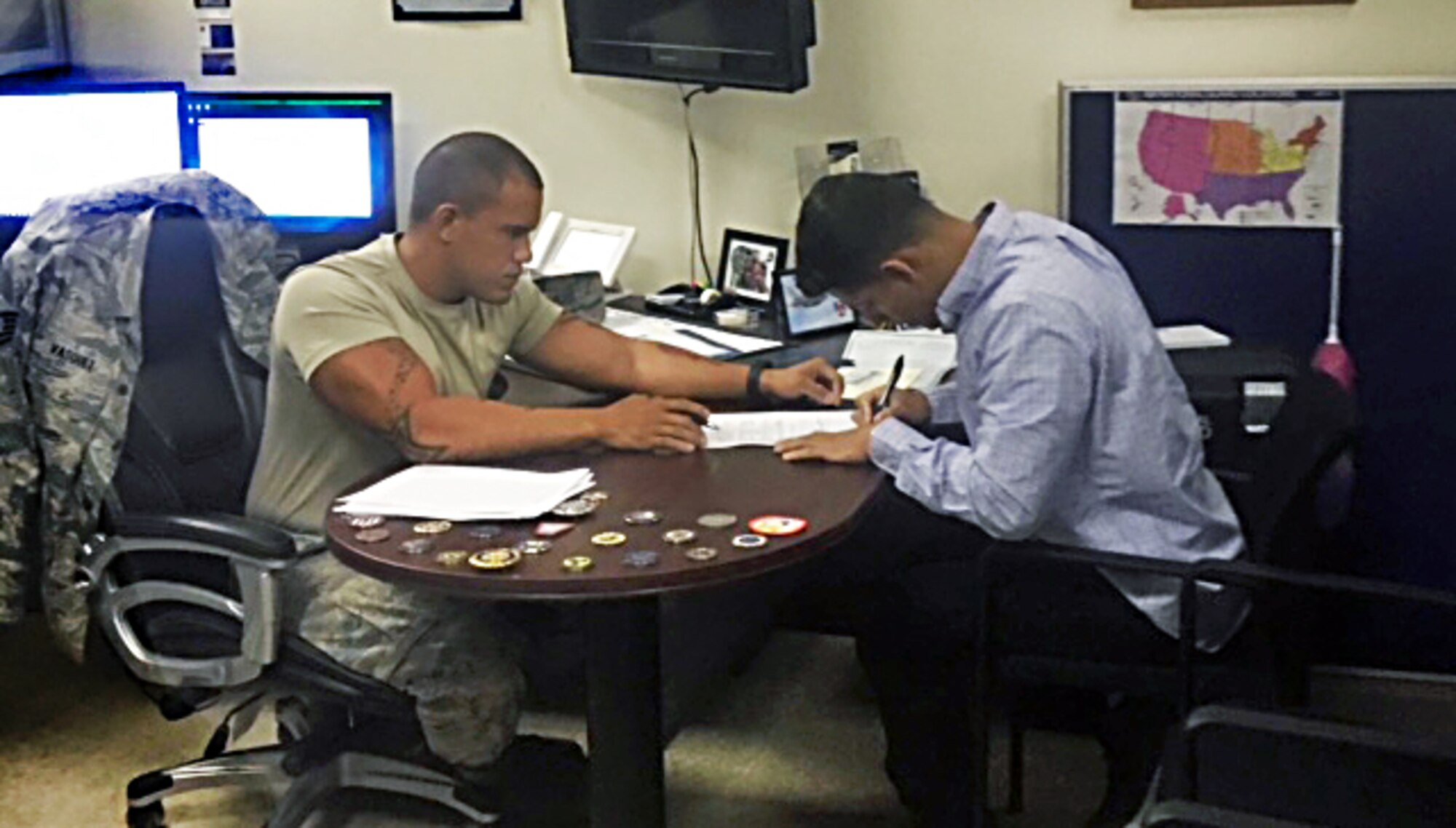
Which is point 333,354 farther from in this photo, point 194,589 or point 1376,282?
point 1376,282

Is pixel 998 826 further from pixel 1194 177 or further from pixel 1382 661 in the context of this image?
pixel 1194 177

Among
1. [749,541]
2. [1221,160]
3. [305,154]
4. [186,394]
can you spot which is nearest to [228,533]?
[186,394]

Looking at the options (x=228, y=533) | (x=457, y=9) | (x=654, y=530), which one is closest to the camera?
(x=654, y=530)

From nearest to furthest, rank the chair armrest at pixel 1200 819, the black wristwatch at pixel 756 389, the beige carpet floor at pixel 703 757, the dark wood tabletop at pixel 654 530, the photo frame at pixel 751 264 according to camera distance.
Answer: the chair armrest at pixel 1200 819 < the dark wood tabletop at pixel 654 530 < the black wristwatch at pixel 756 389 < the beige carpet floor at pixel 703 757 < the photo frame at pixel 751 264

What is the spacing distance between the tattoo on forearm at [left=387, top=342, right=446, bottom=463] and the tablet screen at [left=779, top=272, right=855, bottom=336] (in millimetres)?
1023

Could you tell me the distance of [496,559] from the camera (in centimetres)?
216

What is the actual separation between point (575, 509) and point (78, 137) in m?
2.14

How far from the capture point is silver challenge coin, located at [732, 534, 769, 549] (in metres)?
2.20

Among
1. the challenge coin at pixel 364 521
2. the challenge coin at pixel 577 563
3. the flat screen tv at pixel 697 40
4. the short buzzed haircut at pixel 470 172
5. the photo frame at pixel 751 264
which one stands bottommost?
the challenge coin at pixel 577 563

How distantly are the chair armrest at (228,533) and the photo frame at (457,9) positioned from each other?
160cm

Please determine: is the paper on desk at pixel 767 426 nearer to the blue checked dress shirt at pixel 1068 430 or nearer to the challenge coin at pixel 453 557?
the blue checked dress shirt at pixel 1068 430

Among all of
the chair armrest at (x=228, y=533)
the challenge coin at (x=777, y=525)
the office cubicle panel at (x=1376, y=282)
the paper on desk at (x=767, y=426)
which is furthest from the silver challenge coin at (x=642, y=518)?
the office cubicle panel at (x=1376, y=282)

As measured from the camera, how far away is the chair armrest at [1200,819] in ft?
6.22

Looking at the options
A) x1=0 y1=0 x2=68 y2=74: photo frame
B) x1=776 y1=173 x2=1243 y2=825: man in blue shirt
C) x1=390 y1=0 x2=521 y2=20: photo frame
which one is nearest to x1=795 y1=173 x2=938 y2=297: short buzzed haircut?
x1=776 y1=173 x2=1243 y2=825: man in blue shirt
